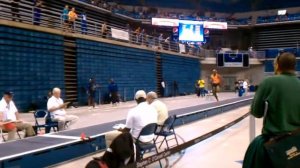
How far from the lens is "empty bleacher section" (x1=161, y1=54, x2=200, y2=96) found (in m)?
30.7

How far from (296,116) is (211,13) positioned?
4326cm

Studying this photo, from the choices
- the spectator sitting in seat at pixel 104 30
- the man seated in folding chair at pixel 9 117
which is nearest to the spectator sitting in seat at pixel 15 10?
the spectator sitting in seat at pixel 104 30

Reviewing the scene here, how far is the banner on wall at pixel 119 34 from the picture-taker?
2222 cm

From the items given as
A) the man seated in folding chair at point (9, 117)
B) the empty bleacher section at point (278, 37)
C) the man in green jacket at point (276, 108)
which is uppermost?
the empty bleacher section at point (278, 37)

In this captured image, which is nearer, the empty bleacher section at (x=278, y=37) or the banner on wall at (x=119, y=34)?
the banner on wall at (x=119, y=34)

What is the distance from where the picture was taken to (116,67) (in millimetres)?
22688

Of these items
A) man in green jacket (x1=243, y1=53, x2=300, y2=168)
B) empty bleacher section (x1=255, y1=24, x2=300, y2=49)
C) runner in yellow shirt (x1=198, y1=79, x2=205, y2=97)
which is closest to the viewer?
man in green jacket (x1=243, y1=53, x2=300, y2=168)

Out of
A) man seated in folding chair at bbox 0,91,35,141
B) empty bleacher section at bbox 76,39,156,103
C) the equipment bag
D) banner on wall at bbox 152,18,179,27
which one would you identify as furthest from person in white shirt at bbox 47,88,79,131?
banner on wall at bbox 152,18,179,27

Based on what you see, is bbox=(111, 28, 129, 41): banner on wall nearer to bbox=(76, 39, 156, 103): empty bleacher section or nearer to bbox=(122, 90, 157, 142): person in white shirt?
bbox=(76, 39, 156, 103): empty bleacher section

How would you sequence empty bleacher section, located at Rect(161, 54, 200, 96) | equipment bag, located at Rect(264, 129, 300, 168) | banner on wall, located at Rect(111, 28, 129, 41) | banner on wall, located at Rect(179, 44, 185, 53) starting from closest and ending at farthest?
equipment bag, located at Rect(264, 129, 300, 168) < banner on wall, located at Rect(111, 28, 129, 41) < empty bleacher section, located at Rect(161, 54, 200, 96) < banner on wall, located at Rect(179, 44, 185, 53)

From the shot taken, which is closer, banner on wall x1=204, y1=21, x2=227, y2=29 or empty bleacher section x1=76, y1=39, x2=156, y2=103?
empty bleacher section x1=76, y1=39, x2=156, y2=103

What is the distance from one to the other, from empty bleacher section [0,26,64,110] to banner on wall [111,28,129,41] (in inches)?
217

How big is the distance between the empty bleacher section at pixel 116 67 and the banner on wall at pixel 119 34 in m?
0.61

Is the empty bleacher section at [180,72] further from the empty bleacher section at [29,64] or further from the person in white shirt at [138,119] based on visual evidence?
the person in white shirt at [138,119]
